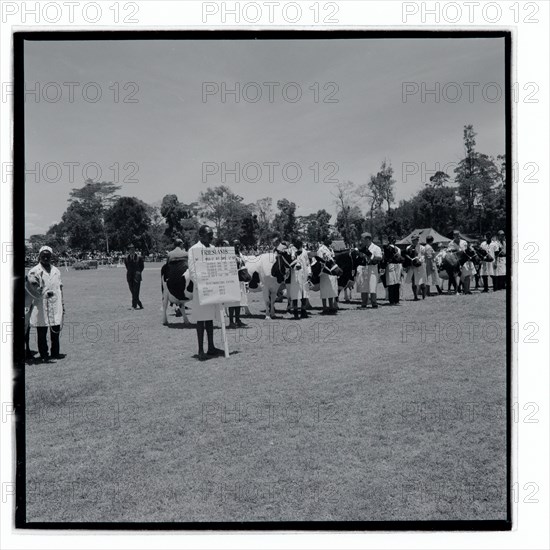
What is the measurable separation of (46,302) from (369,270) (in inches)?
352

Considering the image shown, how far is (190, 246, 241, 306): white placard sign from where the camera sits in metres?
8.46

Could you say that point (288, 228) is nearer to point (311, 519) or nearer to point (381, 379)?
point (381, 379)

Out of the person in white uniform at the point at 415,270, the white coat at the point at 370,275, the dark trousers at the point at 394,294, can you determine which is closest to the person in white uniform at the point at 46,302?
the white coat at the point at 370,275

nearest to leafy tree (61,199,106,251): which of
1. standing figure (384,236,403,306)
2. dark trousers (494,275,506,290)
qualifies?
Result: standing figure (384,236,403,306)

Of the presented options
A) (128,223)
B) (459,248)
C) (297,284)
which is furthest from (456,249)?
(128,223)

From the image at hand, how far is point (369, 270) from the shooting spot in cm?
1471

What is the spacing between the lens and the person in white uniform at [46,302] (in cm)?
804

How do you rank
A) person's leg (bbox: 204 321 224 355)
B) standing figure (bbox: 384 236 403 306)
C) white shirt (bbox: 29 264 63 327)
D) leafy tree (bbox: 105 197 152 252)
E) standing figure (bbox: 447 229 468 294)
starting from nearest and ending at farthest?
white shirt (bbox: 29 264 63 327) < person's leg (bbox: 204 321 224 355) < standing figure (bbox: 384 236 403 306) < leafy tree (bbox: 105 197 152 252) < standing figure (bbox: 447 229 468 294)

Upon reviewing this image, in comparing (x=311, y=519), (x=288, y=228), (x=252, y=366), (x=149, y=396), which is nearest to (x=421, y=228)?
(x=288, y=228)

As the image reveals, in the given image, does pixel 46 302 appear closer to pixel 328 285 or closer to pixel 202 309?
pixel 202 309

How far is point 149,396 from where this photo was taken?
23.0 feet

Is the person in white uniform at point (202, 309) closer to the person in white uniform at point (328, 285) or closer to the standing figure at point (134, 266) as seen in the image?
the standing figure at point (134, 266)

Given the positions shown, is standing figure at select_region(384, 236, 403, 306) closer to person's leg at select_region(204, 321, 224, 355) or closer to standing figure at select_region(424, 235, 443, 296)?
standing figure at select_region(424, 235, 443, 296)

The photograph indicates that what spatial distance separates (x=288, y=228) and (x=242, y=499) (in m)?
13.3
